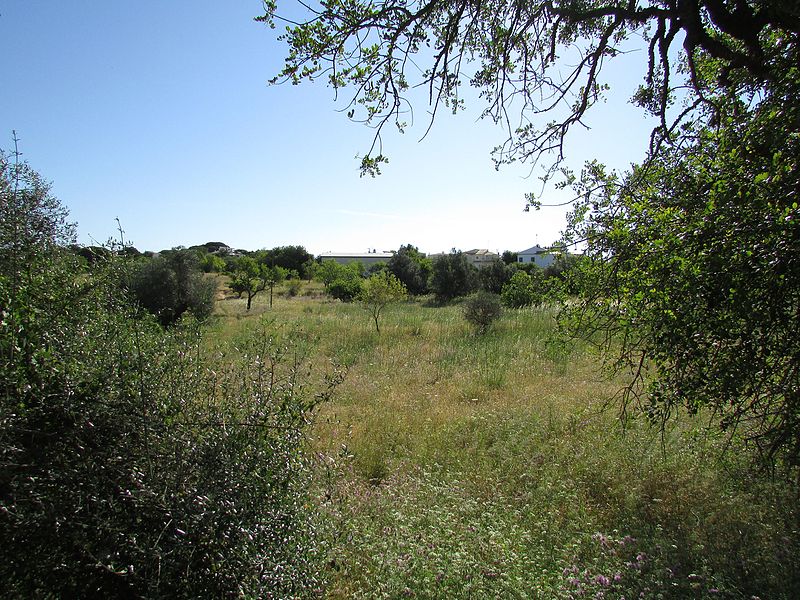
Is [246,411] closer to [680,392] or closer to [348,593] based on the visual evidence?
[348,593]

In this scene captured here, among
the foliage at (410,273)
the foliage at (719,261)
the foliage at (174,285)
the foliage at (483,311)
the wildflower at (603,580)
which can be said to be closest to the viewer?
the foliage at (719,261)

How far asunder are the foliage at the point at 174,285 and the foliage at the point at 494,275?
2508cm

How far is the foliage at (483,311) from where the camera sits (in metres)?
17.2

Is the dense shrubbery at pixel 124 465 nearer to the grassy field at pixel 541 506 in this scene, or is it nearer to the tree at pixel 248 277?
the grassy field at pixel 541 506

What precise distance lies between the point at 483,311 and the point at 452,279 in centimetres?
2104

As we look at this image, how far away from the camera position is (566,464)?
507cm

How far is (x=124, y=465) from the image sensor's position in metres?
2.17

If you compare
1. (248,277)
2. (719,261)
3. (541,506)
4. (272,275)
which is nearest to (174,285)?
(248,277)

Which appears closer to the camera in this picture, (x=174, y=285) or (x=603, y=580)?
(x=603, y=580)

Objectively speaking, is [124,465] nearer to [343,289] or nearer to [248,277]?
[248,277]

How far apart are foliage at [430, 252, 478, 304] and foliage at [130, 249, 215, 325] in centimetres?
2175

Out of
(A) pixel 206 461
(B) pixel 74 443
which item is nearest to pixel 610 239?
(A) pixel 206 461

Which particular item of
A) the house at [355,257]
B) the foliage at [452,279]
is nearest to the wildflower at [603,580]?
the foliage at [452,279]

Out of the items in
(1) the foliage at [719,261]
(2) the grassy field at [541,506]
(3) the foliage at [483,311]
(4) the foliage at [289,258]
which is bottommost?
(2) the grassy field at [541,506]
